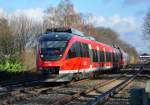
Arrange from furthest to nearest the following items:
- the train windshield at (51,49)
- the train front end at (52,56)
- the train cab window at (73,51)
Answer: the train cab window at (73,51)
the train windshield at (51,49)
the train front end at (52,56)

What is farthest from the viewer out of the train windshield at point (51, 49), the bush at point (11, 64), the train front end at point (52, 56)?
the bush at point (11, 64)

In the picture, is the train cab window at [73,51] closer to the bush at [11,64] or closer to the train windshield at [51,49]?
the train windshield at [51,49]

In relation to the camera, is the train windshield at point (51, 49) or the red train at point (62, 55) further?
the train windshield at point (51, 49)

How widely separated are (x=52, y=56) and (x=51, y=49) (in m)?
0.49

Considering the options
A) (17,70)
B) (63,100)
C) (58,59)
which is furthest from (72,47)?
(17,70)

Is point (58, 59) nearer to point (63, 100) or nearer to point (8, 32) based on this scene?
point (63, 100)

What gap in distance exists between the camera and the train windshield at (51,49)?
25.4 m

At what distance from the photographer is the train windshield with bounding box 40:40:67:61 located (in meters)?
25.4

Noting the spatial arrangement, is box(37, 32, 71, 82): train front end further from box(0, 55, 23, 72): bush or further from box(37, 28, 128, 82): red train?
box(0, 55, 23, 72): bush

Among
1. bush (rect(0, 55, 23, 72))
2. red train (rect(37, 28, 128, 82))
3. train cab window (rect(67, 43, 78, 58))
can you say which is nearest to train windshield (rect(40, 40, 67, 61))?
red train (rect(37, 28, 128, 82))

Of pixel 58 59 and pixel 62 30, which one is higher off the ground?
pixel 62 30

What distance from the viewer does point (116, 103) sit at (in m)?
16.7

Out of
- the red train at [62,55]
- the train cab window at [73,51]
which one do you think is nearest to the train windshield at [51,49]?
the red train at [62,55]

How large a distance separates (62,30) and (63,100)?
1310 cm
